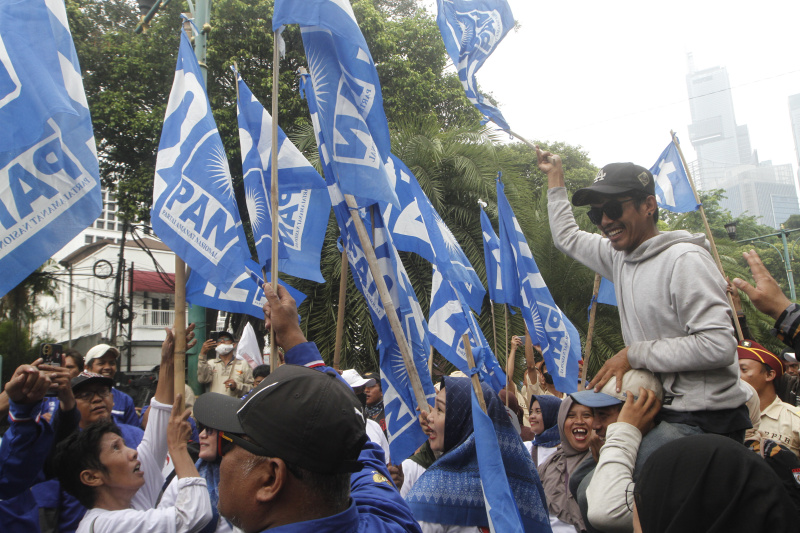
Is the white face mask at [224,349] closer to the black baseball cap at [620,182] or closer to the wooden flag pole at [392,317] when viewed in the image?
the wooden flag pole at [392,317]

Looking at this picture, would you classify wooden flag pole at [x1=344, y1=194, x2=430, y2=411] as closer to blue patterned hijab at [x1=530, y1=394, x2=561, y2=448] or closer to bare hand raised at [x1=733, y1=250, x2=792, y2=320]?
bare hand raised at [x1=733, y1=250, x2=792, y2=320]

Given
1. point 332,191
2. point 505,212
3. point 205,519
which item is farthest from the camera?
point 505,212

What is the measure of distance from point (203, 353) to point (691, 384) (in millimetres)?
5960

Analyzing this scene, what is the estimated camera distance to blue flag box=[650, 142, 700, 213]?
257 inches

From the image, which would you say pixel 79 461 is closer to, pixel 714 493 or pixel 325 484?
pixel 325 484

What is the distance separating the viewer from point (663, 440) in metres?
2.11

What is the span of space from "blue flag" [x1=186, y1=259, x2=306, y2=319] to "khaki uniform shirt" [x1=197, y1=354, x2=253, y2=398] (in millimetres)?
4502

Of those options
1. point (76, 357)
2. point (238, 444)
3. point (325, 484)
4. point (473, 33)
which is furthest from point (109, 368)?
point (325, 484)

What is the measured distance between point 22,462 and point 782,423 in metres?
4.21

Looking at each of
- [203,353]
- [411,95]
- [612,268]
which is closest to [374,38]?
[411,95]

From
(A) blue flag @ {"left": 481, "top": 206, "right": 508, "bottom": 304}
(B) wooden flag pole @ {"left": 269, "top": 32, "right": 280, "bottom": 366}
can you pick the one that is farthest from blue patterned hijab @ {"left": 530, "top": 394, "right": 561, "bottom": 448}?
(B) wooden flag pole @ {"left": 269, "top": 32, "right": 280, "bottom": 366}

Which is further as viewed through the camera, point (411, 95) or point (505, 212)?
point (411, 95)

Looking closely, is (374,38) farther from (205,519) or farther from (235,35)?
(205,519)

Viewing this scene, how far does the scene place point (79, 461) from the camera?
2.83 m
